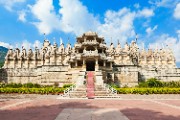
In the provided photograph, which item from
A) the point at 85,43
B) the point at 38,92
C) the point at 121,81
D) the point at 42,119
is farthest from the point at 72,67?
the point at 42,119

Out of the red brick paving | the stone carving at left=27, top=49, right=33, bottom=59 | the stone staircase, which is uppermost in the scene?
the stone carving at left=27, top=49, right=33, bottom=59

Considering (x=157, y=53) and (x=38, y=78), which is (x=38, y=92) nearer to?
(x=38, y=78)

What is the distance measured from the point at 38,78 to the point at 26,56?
25509mm

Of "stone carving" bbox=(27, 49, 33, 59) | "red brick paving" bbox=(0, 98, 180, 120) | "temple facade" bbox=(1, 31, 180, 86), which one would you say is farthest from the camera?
"stone carving" bbox=(27, 49, 33, 59)

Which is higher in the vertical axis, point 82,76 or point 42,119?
point 82,76

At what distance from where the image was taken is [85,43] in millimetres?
45156

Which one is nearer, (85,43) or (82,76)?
(82,76)

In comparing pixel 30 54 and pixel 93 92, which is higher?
pixel 30 54

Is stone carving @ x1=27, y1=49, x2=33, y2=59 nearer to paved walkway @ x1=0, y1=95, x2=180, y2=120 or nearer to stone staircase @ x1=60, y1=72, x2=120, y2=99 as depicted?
stone staircase @ x1=60, y1=72, x2=120, y2=99

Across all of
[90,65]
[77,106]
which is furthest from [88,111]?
[90,65]

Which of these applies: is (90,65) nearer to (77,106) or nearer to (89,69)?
(89,69)

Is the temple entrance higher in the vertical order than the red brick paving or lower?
higher

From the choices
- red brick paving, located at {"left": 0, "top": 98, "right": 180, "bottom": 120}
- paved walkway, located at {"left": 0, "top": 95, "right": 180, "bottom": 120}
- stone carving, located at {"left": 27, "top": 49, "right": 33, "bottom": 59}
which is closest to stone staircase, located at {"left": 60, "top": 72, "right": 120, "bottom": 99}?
paved walkway, located at {"left": 0, "top": 95, "right": 180, "bottom": 120}

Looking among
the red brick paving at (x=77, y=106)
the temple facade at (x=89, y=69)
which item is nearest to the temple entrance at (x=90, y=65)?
the temple facade at (x=89, y=69)
